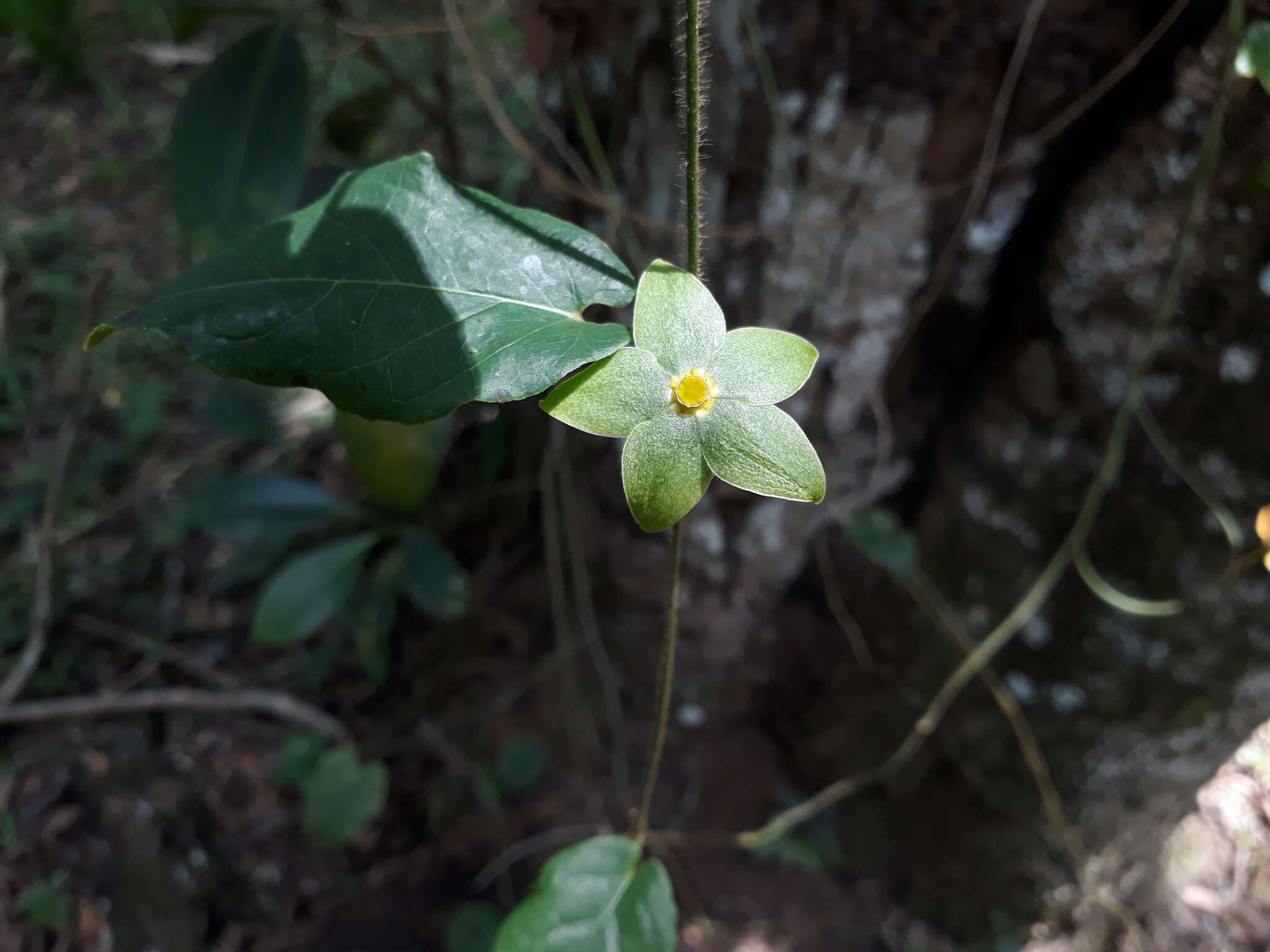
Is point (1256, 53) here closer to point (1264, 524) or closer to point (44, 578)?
point (1264, 524)

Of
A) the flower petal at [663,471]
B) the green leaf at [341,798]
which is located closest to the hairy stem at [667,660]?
the flower petal at [663,471]

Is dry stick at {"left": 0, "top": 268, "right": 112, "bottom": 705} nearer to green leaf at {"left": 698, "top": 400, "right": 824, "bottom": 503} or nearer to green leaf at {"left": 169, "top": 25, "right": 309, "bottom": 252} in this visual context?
green leaf at {"left": 169, "top": 25, "right": 309, "bottom": 252}

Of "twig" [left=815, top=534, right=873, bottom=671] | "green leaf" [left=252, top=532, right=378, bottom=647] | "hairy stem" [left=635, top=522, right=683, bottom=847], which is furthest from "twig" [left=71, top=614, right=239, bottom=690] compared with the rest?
"hairy stem" [left=635, top=522, right=683, bottom=847]

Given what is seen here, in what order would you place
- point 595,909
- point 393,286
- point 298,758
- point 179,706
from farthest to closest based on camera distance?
1. point 179,706
2. point 298,758
3. point 595,909
4. point 393,286

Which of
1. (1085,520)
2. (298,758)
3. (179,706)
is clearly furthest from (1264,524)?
(179,706)

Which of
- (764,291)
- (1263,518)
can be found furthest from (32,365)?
(1263,518)

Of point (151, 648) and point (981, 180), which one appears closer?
point (981, 180)

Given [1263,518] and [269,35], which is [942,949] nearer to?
[1263,518]
